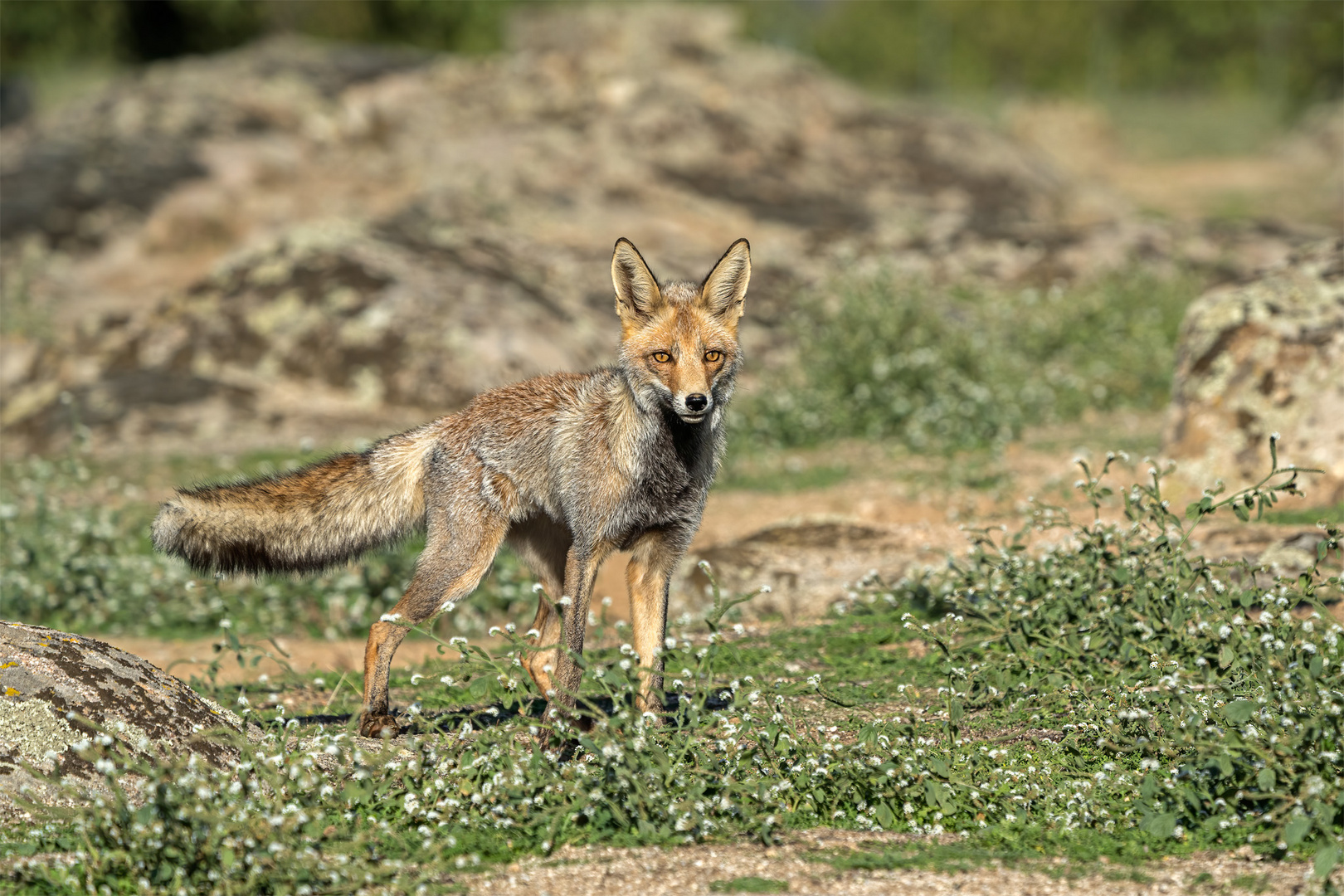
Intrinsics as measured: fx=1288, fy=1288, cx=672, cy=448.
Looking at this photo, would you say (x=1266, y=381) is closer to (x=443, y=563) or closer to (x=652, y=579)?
(x=652, y=579)

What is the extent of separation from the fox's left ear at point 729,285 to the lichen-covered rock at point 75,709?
281cm

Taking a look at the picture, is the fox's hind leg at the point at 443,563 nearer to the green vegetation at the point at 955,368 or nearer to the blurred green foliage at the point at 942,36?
the green vegetation at the point at 955,368

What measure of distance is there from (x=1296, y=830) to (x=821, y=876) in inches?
60.9

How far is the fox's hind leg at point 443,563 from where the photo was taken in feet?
19.1

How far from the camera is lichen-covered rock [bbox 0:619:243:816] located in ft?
15.7

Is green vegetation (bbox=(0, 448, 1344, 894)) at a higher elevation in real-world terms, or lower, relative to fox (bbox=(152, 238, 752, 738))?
lower

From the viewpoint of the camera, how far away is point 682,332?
5.67 metres

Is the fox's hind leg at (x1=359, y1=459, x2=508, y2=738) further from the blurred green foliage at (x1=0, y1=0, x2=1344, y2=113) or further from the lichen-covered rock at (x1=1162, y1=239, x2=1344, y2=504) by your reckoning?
the blurred green foliage at (x1=0, y1=0, x2=1344, y2=113)

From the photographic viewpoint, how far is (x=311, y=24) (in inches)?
1805

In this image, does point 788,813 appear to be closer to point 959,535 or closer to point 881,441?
point 959,535

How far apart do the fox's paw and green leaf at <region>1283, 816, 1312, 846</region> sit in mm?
3624

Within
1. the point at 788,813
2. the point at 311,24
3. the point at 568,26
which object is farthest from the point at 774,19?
the point at 788,813

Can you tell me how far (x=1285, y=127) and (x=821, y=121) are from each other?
2850cm

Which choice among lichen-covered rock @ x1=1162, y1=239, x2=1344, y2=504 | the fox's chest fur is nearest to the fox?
the fox's chest fur
